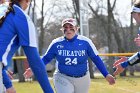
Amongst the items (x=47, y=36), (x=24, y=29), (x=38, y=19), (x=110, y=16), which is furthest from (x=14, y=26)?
(x=47, y=36)

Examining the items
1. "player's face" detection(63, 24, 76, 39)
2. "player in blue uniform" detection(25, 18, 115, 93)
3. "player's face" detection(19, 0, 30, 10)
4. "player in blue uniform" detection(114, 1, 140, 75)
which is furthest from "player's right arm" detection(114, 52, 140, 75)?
"player's face" detection(19, 0, 30, 10)

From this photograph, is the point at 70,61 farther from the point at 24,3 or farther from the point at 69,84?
the point at 24,3

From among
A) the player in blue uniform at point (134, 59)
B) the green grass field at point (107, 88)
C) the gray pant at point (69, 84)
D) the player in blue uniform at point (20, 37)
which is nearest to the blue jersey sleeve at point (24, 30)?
the player in blue uniform at point (20, 37)

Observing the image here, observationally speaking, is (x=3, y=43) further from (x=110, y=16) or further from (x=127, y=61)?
(x=110, y=16)

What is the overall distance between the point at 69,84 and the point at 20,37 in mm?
3310

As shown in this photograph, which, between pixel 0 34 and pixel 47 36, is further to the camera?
pixel 47 36

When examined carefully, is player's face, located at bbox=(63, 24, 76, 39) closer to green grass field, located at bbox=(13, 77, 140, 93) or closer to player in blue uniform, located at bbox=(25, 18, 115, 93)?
player in blue uniform, located at bbox=(25, 18, 115, 93)

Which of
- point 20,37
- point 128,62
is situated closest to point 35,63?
point 20,37

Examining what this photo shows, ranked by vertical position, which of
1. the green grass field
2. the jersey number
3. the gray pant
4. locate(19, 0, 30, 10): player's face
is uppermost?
locate(19, 0, 30, 10): player's face

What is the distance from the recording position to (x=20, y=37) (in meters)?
4.22

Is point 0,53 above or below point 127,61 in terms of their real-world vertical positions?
above

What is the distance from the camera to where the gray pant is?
7.39 meters

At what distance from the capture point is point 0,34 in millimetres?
4293

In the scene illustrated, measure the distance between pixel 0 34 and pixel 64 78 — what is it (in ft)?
10.8
